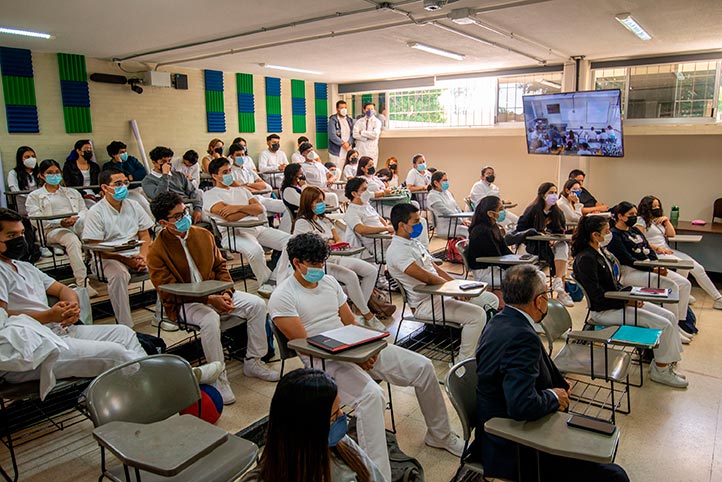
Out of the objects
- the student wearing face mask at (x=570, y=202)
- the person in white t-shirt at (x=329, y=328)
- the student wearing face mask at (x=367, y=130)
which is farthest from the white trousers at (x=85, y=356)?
the student wearing face mask at (x=367, y=130)

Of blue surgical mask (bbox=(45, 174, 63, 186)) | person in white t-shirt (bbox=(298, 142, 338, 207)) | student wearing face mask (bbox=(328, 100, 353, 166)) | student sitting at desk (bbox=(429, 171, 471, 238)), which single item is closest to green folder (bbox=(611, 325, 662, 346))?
student sitting at desk (bbox=(429, 171, 471, 238))

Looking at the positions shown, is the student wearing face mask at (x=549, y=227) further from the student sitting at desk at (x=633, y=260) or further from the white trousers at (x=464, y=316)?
the white trousers at (x=464, y=316)

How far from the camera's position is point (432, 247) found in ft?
28.1

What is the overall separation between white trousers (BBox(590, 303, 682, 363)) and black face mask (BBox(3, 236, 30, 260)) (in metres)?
4.08

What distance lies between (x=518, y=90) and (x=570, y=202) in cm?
401

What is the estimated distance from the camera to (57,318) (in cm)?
313

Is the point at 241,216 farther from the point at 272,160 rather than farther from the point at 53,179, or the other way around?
the point at 272,160

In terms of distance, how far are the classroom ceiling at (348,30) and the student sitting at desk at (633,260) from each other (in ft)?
6.61

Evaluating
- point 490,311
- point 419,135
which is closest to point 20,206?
point 490,311

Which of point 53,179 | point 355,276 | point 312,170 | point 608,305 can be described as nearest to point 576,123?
point 312,170

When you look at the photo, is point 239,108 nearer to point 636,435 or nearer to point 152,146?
point 152,146

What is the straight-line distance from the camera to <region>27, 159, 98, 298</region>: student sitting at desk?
210 inches

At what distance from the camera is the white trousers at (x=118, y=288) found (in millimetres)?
4465

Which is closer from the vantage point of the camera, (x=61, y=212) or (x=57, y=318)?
(x=57, y=318)
